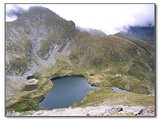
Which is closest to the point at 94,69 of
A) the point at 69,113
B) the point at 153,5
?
the point at 69,113

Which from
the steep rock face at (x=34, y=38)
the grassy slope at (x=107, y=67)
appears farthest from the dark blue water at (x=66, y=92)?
the steep rock face at (x=34, y=38)

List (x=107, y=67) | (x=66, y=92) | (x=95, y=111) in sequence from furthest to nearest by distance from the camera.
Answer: (x=107, y=67) < (x=66, y=92) < (x=95, y=111)

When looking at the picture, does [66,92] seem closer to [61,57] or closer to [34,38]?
[61,57]

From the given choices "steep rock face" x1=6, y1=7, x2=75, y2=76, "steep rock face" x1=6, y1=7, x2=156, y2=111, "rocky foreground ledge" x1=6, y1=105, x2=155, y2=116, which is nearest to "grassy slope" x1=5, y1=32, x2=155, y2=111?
"steep rock face" x1=6, y1=7, x2=156, y2=111

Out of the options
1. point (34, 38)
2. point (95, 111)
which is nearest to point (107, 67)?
point (95, 111)

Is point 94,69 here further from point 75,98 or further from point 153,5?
point 153,5

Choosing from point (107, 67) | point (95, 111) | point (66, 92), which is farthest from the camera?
point (107, 67)
